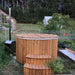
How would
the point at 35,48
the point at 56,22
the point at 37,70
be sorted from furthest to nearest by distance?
the point at 56,22 < the point at 35,48 < the point at 37,70

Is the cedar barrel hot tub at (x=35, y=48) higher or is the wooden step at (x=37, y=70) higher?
the cedar barrel hot tub at (x=35, y=48)

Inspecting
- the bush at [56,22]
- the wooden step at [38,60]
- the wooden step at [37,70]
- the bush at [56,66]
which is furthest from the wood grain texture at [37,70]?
the bush at [56,22]

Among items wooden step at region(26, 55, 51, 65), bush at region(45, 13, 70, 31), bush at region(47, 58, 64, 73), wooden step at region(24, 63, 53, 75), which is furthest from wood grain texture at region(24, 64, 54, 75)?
bush at region(45, 13, 70, 31)

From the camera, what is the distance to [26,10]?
31.8 metres

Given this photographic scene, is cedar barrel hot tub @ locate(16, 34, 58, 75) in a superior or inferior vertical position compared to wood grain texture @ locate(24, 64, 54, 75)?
superior

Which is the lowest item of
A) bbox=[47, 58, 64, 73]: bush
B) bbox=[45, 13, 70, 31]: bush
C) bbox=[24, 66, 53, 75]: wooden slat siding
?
bbox=[24, 66, 53, 75]: wooden slat siding

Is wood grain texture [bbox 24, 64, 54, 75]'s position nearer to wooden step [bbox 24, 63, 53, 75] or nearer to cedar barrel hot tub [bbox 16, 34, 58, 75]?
wooden step [bbox 24, 63, 53, 75]

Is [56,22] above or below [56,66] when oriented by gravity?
above

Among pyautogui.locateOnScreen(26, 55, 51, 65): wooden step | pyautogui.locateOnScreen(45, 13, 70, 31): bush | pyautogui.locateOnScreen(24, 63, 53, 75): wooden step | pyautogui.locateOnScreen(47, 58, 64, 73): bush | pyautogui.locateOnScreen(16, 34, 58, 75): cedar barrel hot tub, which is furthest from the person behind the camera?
pyautogui.locateOnScreen(45, 13, 70, 31): bush

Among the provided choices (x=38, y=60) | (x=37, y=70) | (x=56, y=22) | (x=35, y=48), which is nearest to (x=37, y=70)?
(x=37, y=70)

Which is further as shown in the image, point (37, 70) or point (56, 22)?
point (56, 22)

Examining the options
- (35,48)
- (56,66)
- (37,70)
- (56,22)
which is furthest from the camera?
(56,22)

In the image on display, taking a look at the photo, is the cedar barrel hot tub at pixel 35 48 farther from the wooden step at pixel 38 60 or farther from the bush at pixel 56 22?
the bush at pixel 56 22

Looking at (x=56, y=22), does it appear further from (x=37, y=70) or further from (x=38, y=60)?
(x=37, y=70)
